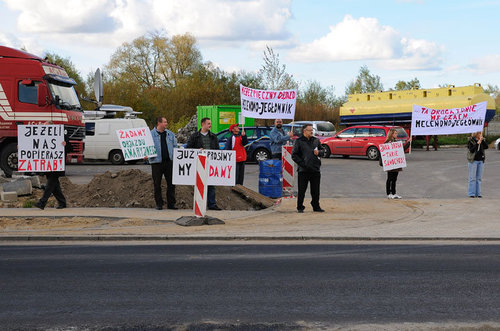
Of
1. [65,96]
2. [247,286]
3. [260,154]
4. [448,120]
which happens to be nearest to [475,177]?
[448,120]

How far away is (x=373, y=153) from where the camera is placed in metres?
33.8

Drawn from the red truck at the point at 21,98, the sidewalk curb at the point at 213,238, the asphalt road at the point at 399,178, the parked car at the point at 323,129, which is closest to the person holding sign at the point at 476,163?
the asphalt road at the point at 399,178

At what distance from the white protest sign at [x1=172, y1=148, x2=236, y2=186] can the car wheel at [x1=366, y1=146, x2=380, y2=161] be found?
66.6 feet

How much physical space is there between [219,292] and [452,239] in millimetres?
5549

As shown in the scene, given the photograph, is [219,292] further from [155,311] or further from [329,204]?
[329,204]

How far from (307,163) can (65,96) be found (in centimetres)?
1260

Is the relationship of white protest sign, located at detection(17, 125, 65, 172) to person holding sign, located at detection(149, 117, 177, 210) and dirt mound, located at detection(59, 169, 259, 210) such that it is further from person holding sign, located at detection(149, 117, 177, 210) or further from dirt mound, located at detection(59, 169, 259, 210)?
person holding sign, located at detection(149, 117, 177, 210)

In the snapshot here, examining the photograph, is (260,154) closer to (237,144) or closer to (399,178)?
Answer: (399,178)

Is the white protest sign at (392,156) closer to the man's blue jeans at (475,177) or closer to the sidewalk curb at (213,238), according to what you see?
the man's blue jeans at (475,177)

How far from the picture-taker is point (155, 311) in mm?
6641

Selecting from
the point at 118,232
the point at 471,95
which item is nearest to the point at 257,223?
the point at 118,232

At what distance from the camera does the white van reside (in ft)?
105

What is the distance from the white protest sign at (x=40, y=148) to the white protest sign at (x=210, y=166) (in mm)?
2629

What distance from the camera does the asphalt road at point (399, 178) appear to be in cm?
1973
